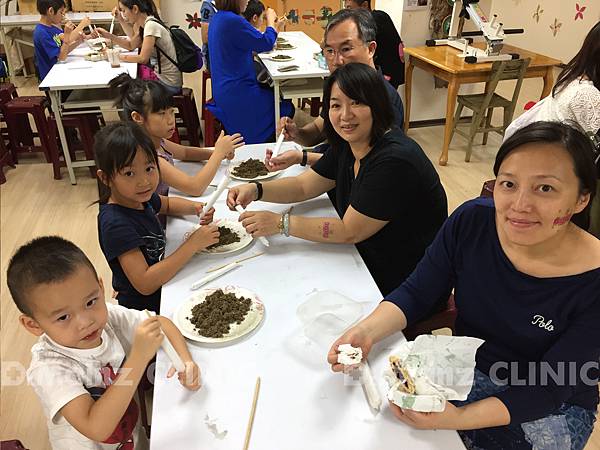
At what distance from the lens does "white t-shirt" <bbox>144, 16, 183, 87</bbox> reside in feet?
12.8

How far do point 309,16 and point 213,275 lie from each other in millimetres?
5549

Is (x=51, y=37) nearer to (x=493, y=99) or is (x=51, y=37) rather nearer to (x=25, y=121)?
(x=25, y=121)

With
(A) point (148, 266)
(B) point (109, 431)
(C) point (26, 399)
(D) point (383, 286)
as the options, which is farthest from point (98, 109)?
(B) point (109, 431)

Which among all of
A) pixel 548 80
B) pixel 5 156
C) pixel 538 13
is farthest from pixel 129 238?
pixel 538 13

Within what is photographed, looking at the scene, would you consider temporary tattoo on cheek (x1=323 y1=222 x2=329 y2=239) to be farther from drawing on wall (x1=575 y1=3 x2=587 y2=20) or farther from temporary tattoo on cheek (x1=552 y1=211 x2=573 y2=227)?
drawing on wall (x1=575 y1=3 x2=587 y2=20)

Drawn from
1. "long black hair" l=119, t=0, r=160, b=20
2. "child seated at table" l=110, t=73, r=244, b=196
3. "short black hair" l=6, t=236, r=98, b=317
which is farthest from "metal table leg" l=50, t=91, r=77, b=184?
"short black hair" l=6, t=236, r=98, b=317

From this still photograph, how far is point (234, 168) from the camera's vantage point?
82.7 inches

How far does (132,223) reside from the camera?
59.3 inches

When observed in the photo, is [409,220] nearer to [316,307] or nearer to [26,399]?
[316,307]

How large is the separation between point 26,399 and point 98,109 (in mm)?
2263

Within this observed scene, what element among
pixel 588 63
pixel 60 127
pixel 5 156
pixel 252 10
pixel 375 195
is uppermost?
pixel 252 10

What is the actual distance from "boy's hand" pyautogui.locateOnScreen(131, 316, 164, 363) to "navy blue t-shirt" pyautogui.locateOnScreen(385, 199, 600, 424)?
597mm

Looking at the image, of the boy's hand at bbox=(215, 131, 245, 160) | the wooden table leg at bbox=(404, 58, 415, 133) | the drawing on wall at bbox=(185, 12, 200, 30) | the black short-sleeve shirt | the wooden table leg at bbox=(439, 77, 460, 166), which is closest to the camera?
the black short-sleeve shirt

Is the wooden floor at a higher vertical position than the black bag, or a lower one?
lower
